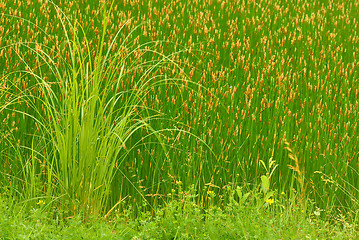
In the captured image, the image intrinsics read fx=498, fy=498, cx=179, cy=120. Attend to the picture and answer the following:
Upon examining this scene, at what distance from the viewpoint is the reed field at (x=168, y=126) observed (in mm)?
3588

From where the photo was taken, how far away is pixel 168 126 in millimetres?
4309

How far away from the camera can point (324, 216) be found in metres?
4.08

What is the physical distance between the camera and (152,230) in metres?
3.23

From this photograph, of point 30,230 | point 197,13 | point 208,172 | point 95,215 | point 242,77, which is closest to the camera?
point 30,230

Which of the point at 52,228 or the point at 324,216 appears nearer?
the point at 52,228

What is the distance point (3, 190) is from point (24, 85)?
1.00 meters

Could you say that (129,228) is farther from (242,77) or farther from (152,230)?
(242,77)

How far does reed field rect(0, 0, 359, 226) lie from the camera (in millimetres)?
3588

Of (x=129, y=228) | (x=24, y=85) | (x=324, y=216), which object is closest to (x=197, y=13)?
(x=24, y=85)

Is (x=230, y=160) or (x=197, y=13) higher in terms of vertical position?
(x=197, y=13)

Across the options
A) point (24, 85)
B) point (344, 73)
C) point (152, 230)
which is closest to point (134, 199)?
point (152, 230)

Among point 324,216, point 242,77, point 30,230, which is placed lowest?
point 324,216

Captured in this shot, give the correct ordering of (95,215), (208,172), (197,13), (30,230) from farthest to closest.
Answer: (197,13) < (208,172) < (95,215) < (30,230)

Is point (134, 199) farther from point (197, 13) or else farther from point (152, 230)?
point (197, 13)
